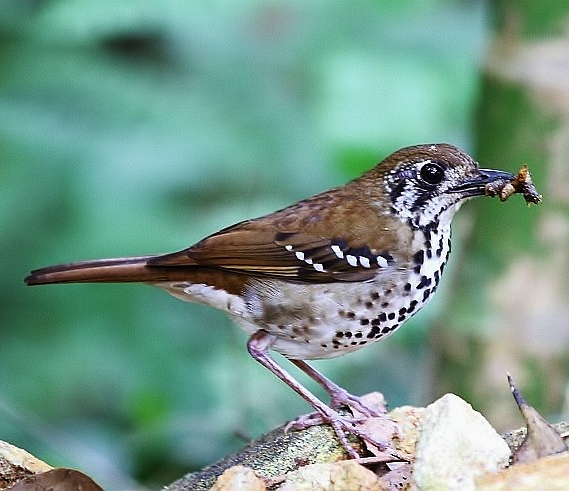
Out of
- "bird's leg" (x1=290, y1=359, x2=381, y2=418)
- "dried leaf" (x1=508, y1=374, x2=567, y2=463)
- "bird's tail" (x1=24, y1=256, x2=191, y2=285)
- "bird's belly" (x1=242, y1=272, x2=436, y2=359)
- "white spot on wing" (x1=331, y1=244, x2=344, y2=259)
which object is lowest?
"bird's leg" (x1=290, y1=359, x2=381, y2=418)

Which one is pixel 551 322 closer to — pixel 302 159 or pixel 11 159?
pixel 302 159

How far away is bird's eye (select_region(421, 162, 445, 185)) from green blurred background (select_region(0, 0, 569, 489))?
0.74 metres

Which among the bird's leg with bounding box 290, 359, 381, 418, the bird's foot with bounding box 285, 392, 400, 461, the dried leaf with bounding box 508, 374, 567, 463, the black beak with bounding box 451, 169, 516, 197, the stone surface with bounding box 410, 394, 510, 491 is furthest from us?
the black beak with bounding box 451, 169, 516, 197

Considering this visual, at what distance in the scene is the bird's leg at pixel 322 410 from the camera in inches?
114

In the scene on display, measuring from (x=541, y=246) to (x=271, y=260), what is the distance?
3.11 ft

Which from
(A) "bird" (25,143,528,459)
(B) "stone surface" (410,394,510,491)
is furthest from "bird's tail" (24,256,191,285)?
(B) "stone surface" (410,394,510,491)

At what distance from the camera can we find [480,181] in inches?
131

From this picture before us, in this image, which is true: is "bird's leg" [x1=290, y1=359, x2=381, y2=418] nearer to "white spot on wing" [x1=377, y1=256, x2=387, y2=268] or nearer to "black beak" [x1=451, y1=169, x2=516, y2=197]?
"white spot on wing" [x1=377, y1=256, x2=387, y2=268]

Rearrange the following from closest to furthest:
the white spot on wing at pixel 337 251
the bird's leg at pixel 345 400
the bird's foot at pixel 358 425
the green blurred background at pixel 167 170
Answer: the bird's foot at pixel 358 425 → the bird's leg at pixel 345 400 → the white spot on wing at pixel 337 251 → the green blurred background at pixel 167 170

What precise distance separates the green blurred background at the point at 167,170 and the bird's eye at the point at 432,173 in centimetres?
74

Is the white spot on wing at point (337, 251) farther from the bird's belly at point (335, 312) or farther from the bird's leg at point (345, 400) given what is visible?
the bird's leg at point (345, 400)

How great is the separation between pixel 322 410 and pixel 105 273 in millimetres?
788

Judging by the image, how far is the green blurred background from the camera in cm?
457

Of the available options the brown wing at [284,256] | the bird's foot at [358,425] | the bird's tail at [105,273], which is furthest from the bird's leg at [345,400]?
the bird's tail at [105,273]
